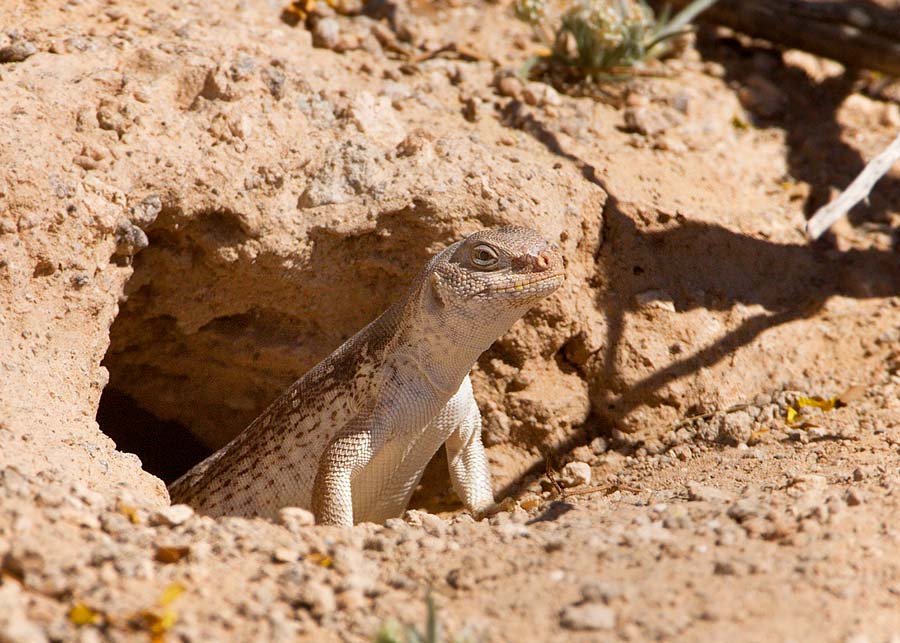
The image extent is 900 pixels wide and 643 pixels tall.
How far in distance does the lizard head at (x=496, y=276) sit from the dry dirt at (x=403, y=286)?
83cm

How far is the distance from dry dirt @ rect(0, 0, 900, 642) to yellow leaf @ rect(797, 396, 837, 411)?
105mm

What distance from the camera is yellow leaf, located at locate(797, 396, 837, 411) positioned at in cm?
574

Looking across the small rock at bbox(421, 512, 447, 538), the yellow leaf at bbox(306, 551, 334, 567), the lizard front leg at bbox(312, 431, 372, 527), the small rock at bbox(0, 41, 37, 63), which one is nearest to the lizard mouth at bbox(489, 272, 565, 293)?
the lizard front leg at bbox(312, 431, 372, 527)

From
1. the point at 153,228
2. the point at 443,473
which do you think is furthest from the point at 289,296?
the point at 443,473

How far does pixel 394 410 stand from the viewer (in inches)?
203

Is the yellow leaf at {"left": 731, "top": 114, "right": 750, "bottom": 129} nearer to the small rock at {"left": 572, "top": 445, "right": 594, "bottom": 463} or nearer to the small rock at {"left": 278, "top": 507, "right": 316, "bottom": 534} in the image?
the small rock at {"left": 572, "top": 445, "right": 594, "bottom": 463}

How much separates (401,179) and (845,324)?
10.1 ft

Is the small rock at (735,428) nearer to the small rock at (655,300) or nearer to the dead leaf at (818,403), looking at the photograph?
the dead leaf at (818,403)

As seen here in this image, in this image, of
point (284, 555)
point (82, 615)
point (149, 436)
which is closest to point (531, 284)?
point (284, 555)

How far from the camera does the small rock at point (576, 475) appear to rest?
18.8 feet

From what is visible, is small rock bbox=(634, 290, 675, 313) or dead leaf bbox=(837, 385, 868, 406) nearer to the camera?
dead leaf bbox=(837, 385, 868, 406)

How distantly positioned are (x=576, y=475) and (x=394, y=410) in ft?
4.24

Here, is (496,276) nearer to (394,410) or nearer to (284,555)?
(394,410)

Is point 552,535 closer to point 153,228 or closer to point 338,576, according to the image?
point 338,576
